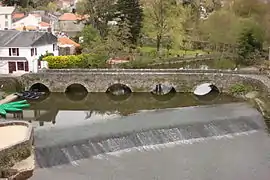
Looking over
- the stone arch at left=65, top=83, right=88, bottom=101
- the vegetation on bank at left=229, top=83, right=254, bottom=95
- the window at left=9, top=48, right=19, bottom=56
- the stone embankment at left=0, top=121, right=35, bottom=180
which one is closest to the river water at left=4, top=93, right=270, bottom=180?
the stone embankment at left=0, top=121, right=35, bottom=180

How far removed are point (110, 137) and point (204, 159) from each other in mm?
6447

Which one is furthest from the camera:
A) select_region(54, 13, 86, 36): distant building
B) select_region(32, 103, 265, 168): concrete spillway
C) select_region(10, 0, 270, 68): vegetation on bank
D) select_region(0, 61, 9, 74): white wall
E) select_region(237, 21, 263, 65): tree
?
select_region(54, 13, 86, 36): distant building

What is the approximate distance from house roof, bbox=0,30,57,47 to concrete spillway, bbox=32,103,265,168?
54.6 ft

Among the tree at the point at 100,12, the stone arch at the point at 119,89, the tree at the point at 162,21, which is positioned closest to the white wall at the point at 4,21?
the tree at the point at 100,12

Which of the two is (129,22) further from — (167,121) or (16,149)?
(16,149)

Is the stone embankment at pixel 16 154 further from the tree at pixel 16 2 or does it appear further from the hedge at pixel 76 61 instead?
the tree at pixel 16 2

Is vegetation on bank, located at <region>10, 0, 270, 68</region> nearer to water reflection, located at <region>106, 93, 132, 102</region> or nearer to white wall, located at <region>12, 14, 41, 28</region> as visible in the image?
white wall, located at <region>12, 14, 41, 28</region>

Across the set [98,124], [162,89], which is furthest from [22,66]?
[98,124]

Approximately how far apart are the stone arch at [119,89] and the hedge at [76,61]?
5.00 metres

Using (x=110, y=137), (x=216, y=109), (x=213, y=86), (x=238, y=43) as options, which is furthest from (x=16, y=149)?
(x=238, y=43)

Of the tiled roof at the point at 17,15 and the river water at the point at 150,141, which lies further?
the tiled roof at the point at 17,15

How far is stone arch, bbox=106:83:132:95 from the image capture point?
46750 mm

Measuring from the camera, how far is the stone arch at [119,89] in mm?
46750

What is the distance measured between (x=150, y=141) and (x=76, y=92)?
17944 millimetres
